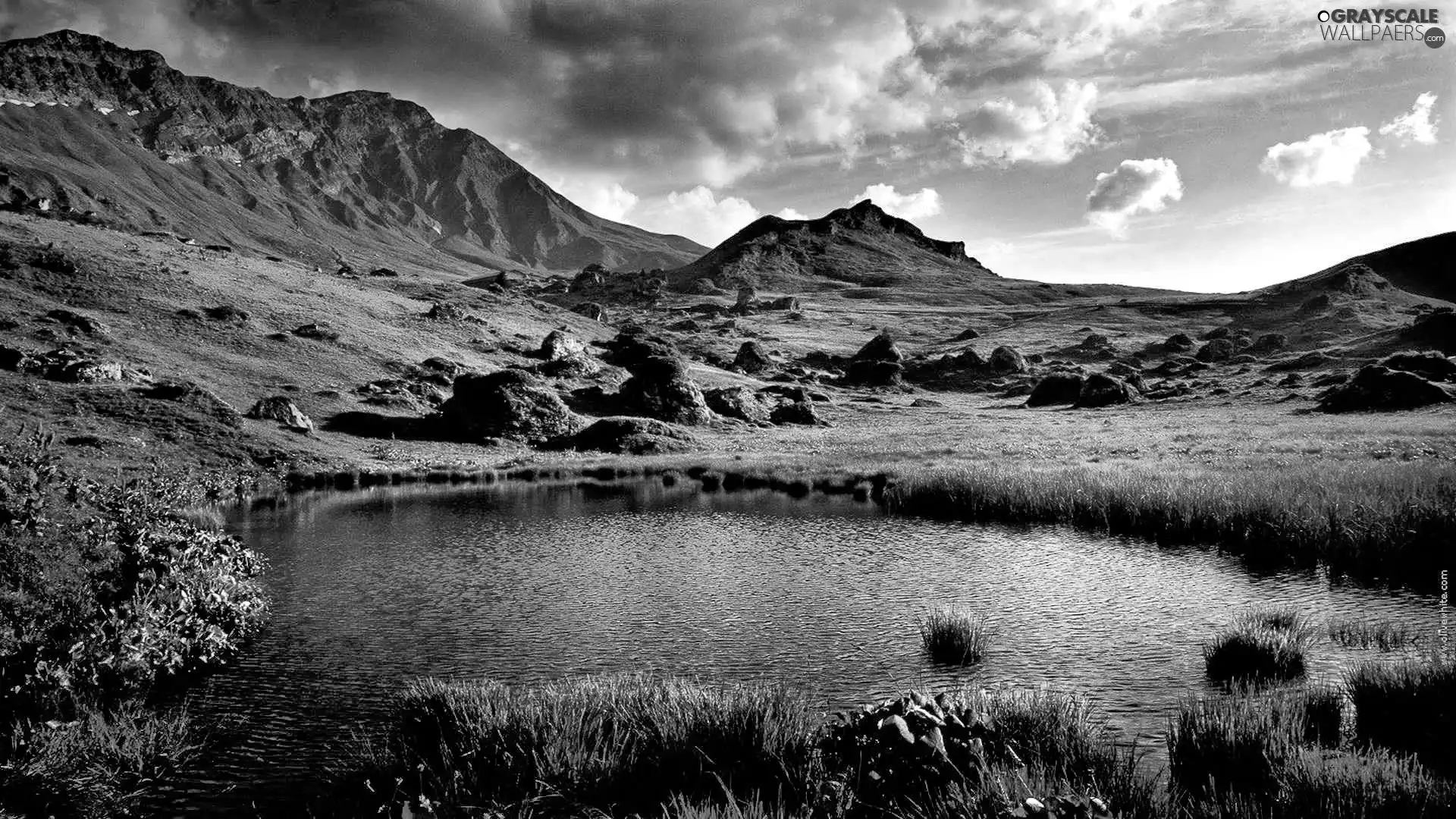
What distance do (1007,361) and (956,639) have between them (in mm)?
136035

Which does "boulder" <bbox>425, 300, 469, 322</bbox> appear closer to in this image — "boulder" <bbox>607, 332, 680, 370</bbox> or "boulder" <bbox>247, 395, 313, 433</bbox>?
"boulder" <bbox>607, 332, 680, 370</bbox>

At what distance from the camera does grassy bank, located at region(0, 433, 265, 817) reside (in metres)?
9.80

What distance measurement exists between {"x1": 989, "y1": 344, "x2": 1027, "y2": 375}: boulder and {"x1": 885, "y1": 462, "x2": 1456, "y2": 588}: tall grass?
350ft

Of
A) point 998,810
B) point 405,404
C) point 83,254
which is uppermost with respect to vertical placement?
point 83,254

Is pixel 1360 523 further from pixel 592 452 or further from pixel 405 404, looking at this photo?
pixel 405 404

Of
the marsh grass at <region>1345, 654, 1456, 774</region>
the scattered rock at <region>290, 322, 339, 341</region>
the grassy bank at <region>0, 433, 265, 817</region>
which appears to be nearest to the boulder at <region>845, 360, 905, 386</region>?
the scattered rock at <region>290, 322, 339, 341</region>

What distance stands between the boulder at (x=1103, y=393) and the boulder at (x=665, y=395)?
2139 inches

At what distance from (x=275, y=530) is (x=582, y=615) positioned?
1935 cm

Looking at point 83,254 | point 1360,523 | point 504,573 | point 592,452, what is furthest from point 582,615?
point 83,254

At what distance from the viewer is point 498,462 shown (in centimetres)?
5656

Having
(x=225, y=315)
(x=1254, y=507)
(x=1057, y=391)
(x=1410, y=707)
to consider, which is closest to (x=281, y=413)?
(x=225, y=315)

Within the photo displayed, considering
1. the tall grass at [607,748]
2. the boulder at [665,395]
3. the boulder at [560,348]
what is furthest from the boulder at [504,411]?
the tall grass at [607,748]

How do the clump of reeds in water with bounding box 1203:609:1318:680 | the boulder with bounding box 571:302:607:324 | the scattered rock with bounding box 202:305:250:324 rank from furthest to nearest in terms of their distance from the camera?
1. the boulder with bounding box 571:302:607:324
2. the scattered rock with bounding box 202:305:250:324
3. the clump of reeds in water with bounding box 1203:609:1318:680

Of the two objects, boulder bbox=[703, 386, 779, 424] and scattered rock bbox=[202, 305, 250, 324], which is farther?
boulder bbox=[703, 386, 779, 424]
